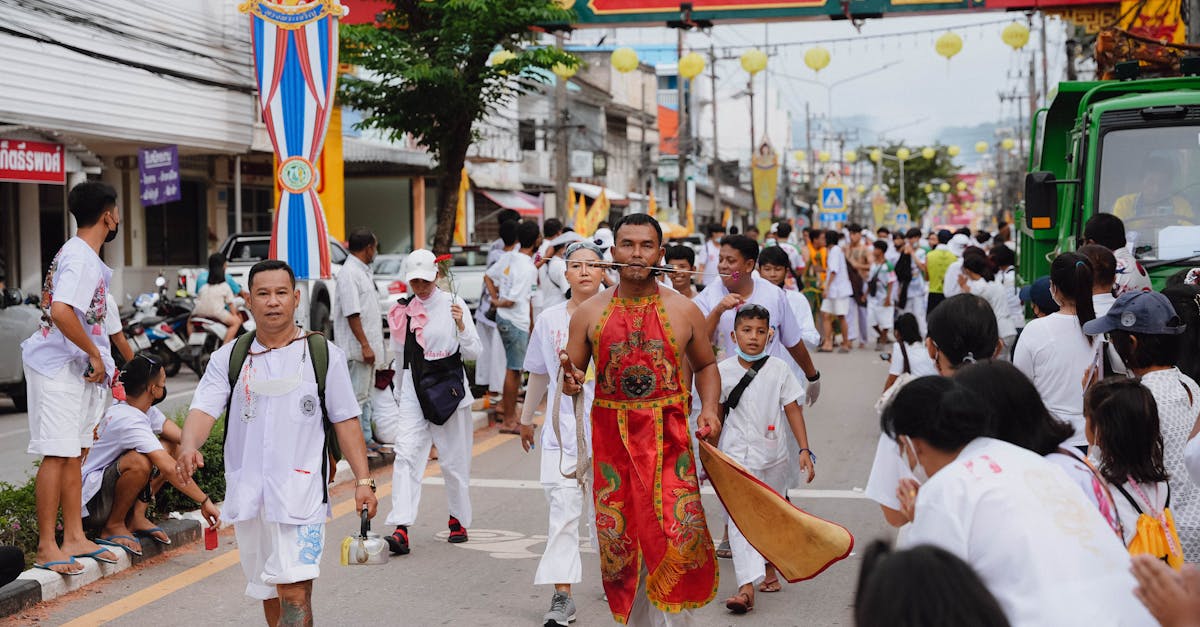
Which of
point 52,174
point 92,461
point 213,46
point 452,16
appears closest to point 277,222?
point 92,461

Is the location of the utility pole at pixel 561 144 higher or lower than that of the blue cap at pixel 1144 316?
higher

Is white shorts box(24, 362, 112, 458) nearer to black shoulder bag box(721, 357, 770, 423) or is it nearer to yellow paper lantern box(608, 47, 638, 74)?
black shoulder bag box(721, 357, 770, 423)

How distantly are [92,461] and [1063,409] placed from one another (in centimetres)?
506

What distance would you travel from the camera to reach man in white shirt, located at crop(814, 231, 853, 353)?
64.0ft

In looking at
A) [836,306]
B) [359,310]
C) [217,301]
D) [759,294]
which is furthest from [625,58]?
[759,294]

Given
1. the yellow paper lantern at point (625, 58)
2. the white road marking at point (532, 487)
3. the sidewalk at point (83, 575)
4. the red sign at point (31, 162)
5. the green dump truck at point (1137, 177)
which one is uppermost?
the yellow paper lantern at point (625, 58)

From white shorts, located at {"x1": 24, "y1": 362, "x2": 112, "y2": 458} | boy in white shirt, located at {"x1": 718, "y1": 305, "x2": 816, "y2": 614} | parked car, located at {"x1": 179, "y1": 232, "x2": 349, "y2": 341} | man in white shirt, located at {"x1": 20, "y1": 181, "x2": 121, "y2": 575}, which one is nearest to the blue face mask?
boy in white shirt, located at {"x1": 718, "y1": 305, "x2": 816, "y2": 614}

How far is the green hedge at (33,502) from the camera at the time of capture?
6.86 m

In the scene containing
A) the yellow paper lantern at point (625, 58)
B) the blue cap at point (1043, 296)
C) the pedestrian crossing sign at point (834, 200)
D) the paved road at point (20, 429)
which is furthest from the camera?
the pedestrian crossing sign at point (834, 200)

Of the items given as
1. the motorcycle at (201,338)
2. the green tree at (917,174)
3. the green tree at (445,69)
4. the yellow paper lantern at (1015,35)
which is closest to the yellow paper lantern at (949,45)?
the yellow paper lantern at (1015,35)

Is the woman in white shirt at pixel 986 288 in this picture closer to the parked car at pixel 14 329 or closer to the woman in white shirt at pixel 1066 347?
the woman in white shirt at pixel 1066 347

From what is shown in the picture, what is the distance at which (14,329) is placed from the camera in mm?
13289

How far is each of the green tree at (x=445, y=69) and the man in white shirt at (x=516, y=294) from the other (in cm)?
373

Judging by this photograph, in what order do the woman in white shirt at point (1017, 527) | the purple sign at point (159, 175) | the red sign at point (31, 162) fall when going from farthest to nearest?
the purple sign at point (159, 175)
the red sign at point (31, 162)
the woman in white shirt at point (1017, 527)
